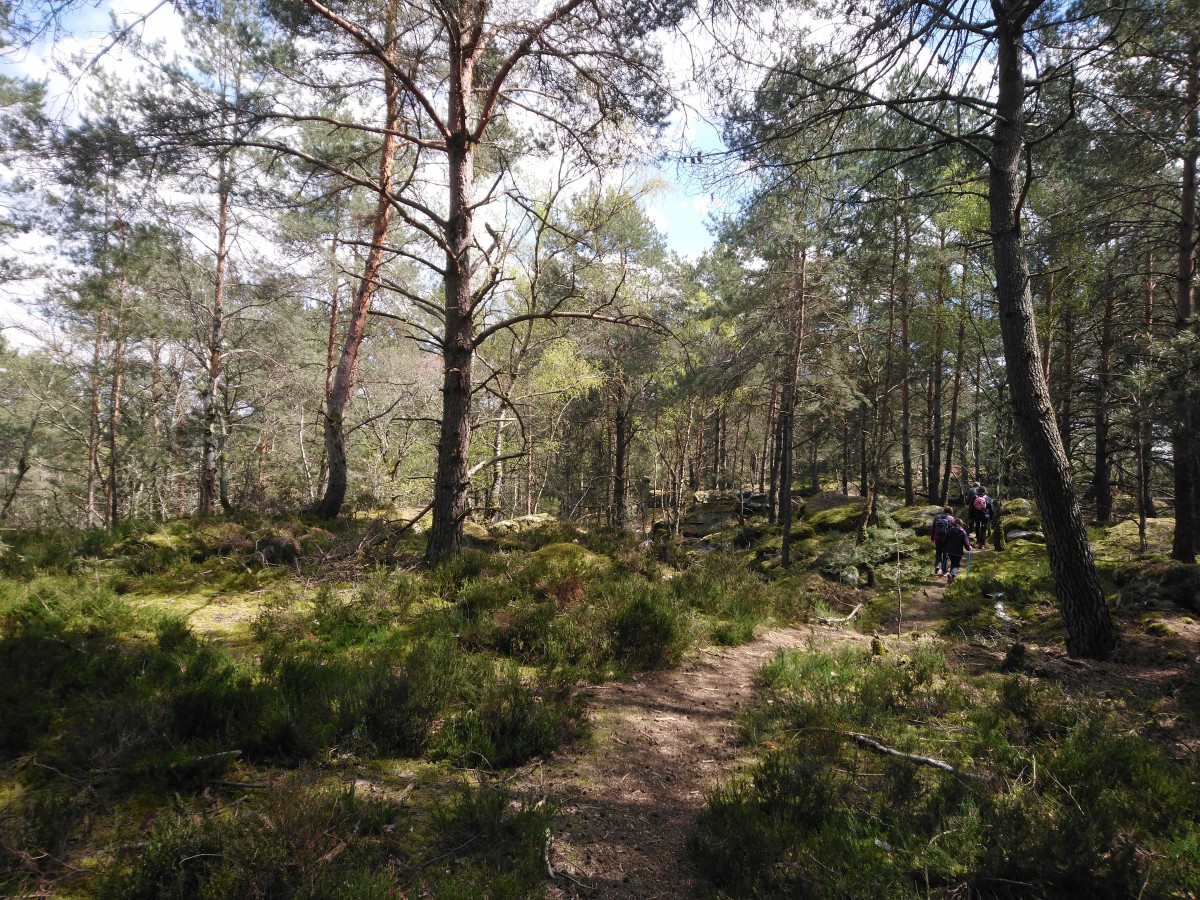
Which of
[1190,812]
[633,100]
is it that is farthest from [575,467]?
[1190,812]

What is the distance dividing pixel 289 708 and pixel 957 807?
400 centimetres

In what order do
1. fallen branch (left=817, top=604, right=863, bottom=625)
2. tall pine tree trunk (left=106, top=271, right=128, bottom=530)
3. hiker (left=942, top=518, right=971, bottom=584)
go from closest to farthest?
fallen branch (left=817, top=604, right=863, bottom=625)
hiker (left=942, top=518, right=971, bottom=584)
tall pine tree trunk (left=106, top=271, right=128, bottom=530)

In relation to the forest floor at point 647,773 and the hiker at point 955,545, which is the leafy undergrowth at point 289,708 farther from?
the hiker at point 955,545

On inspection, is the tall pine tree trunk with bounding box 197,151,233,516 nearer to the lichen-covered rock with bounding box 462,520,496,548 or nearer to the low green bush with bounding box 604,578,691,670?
the lichen-covered rock with bounding box 462,520,496,548

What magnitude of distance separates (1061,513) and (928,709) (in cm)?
309

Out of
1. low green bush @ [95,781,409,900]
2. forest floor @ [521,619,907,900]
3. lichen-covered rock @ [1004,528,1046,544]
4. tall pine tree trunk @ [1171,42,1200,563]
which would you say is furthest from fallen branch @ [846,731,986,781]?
lichen-covered rock @ [1004,528,1046,544]

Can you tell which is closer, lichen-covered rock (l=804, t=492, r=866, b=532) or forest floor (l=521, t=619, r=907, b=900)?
forest floor (l=521, t=619, r=907, b=900)

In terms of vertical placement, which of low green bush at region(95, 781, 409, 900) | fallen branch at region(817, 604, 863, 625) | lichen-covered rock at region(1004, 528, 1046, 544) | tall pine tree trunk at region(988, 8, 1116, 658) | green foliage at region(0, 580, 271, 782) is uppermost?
tall pine tree trunk at region(988, 8, 1116, 658)

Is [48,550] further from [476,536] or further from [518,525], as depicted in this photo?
[518,525]

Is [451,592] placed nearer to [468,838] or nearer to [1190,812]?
[468,838]

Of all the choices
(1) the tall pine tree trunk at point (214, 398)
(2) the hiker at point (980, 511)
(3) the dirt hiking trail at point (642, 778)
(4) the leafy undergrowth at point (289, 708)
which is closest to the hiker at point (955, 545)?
(2) the hiker at point (980, 511)

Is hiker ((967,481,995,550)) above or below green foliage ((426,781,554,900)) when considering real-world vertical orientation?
above

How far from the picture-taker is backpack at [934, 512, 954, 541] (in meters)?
11.2

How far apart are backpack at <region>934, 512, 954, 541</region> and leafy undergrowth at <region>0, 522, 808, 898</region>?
7179mm
